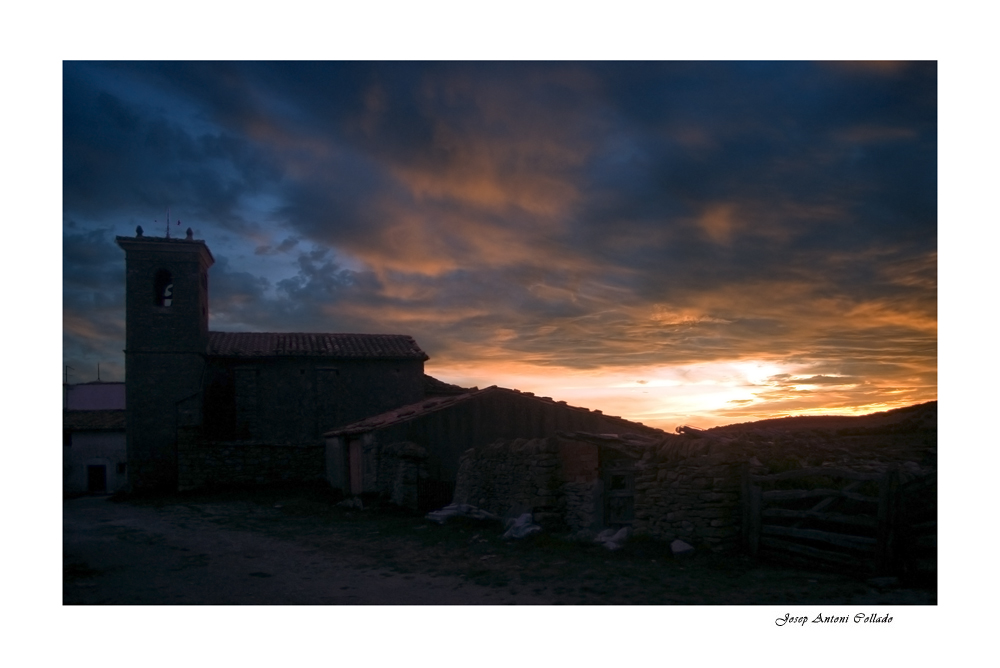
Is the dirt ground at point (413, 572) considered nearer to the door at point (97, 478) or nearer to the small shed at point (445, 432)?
the small shed at point (445, 432)

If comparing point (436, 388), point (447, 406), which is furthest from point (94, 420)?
point (447, 406)

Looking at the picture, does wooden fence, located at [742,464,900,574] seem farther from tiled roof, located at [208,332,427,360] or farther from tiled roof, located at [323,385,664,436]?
tiled roof, located at [208,332,427,360]

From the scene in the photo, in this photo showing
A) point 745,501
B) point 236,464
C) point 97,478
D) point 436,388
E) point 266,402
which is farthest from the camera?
point 97,478

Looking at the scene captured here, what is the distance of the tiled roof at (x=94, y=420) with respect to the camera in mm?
36125

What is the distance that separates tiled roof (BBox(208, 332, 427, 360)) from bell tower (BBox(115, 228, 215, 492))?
5.01 feet

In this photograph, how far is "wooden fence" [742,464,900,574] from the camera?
7.97 metres

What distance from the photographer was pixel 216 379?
95.5 ft

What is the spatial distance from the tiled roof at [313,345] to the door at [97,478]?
1182 centimetres

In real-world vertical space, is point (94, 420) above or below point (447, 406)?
below

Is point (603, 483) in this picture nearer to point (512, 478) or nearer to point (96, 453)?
point (512, 478)

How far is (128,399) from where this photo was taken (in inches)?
1060

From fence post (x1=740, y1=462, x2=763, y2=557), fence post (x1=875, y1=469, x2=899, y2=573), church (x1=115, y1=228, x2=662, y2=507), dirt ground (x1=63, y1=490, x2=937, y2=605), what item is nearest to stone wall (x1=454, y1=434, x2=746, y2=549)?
fence post (x1=740, y1=462, x2=763, y2=557)

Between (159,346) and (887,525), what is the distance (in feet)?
86.4

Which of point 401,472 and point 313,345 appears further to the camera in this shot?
point 313,345
